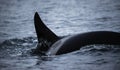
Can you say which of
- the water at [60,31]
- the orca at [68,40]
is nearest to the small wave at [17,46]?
the water at [60,31]

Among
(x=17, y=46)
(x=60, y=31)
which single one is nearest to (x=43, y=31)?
(x=17, y=46)

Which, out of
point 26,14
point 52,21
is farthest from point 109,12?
point 26,14

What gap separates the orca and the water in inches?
6.4

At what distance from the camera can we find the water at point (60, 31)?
1041cm

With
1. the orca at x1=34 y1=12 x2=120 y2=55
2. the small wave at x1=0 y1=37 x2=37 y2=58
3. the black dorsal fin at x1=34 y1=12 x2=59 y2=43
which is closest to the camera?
the orca at x1=34 y1=12 x2=120 y2=55

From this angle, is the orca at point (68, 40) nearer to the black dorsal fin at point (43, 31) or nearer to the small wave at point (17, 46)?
the black dorsal fin at point (43, 31)

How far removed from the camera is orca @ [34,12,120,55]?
10.4 metres

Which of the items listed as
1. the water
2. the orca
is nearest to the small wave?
the water

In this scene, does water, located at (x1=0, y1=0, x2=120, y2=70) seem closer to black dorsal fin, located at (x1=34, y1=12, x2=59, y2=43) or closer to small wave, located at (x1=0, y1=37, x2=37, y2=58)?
small wave, located at (x1=0, y1=37, x2=37, y2=58)

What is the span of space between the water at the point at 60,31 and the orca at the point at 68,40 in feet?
0.53

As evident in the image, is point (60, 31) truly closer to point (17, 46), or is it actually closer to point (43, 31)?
point (17, 46)

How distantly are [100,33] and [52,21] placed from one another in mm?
9670

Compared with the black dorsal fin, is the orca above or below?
below

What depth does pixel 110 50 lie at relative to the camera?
1072 cm
